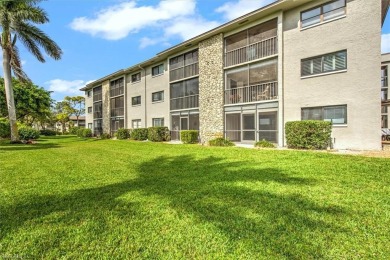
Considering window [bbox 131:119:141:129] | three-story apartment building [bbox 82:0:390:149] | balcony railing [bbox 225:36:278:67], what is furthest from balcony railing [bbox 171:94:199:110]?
window [bbox 131:119:141:129]

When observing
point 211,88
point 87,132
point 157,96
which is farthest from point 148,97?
point 87,132

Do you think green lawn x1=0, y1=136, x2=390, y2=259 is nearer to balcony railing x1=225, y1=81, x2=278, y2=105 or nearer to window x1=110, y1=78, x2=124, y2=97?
balcony railing x1=225, y1=81, x2=278, y2=105

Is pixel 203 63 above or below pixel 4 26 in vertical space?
below

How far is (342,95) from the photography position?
12.5 m

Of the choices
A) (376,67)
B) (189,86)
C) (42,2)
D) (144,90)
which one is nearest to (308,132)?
(376,67)

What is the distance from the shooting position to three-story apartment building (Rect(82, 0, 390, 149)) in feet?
39.1

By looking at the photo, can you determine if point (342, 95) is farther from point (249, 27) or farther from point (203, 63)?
point (203, 63)

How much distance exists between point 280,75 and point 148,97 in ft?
53.5

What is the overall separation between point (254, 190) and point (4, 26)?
861 inches

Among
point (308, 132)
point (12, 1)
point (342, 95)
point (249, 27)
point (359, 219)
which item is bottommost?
point (359, 219)

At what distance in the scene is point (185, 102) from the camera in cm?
2230

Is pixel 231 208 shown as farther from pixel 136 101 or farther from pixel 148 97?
pixel 136 101

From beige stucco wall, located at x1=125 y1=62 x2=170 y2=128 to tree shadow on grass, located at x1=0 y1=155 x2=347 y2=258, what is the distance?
18.1 m

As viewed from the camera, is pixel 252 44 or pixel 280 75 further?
pixel 252 44
